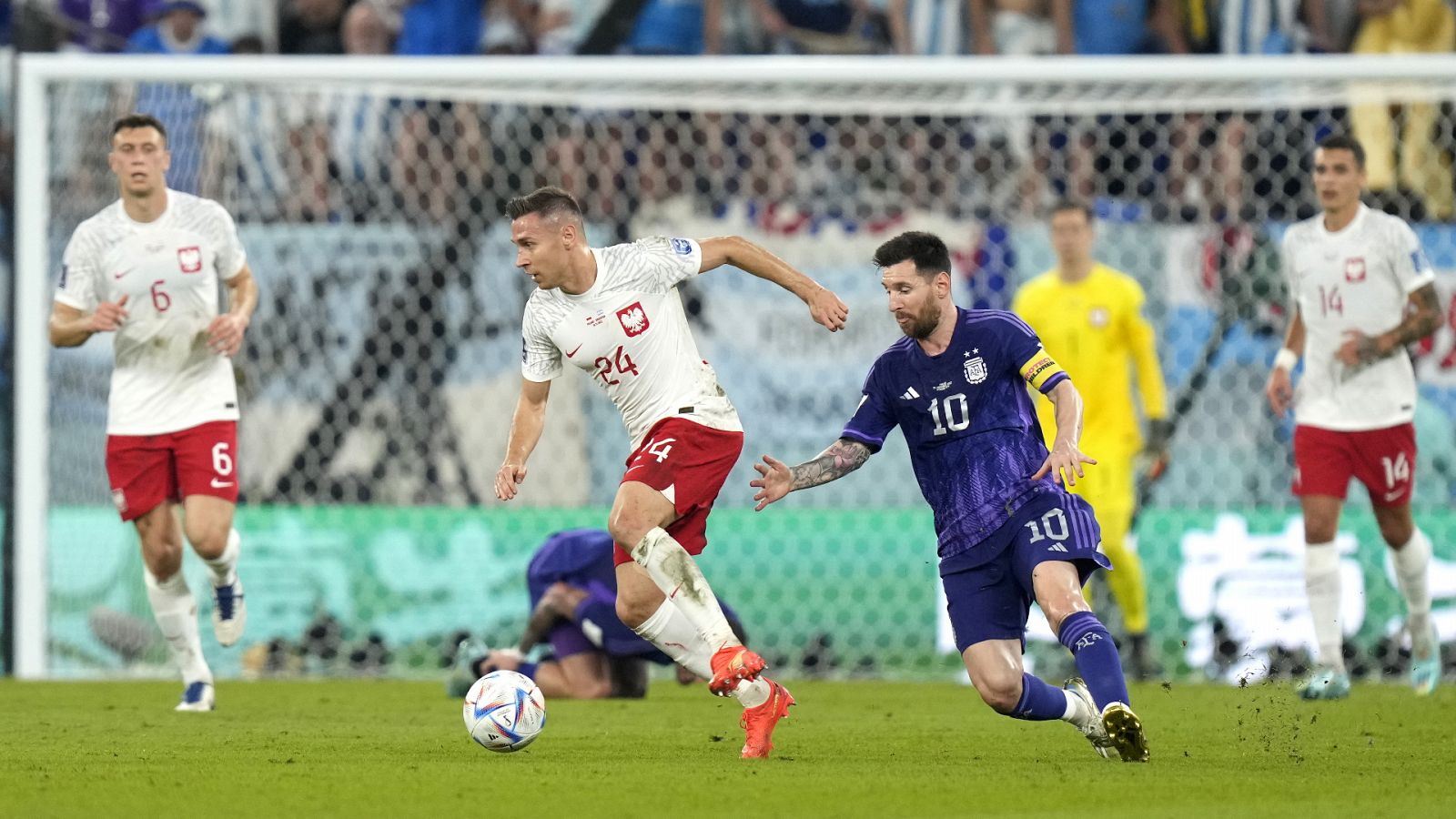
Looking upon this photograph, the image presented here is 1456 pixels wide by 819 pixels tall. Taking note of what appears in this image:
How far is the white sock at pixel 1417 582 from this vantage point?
8711mm

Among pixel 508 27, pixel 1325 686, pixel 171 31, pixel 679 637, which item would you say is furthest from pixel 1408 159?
pixel 171 31

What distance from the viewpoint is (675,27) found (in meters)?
13.8

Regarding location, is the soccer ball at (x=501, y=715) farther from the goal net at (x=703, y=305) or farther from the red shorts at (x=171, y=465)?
the goal net at (x=703, y=305)

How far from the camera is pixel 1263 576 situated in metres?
10.1

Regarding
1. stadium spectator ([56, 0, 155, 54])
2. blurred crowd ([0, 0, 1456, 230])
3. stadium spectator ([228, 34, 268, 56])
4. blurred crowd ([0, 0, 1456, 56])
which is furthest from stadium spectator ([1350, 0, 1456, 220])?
stadium spectator ([56, 0, 155, 54])

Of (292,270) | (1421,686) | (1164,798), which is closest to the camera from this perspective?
(1164,798)

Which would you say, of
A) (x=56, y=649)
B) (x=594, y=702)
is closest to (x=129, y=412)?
(x=594, y=702)

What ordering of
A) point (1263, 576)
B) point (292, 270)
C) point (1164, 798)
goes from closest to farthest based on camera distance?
1. point (1164, 798)
2. point (1263, 576)
3. point (292, 270)

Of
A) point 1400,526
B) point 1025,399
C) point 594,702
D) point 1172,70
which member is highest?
point 1172,70

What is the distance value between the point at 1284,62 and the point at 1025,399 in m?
5.03

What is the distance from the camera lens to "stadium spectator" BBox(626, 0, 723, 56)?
1370cm

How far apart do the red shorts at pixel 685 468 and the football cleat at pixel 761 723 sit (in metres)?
0.68

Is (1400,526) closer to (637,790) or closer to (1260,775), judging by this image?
(1260,775)

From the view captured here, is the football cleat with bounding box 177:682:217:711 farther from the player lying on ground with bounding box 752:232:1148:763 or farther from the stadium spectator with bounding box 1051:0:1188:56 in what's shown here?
the stadium spectator with bounding box 1051:0:1188:56
